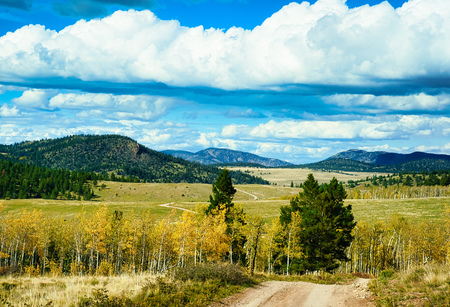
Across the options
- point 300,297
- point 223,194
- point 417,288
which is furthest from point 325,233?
point 417,288

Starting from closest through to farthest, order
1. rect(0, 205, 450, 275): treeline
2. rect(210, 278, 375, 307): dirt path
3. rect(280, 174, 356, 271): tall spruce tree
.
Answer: rect(210, 278, 375, 307): dirt path → rect(280, 174, 356, 271): tall spruce tree → rect(0, 205, 450, 275): treeline

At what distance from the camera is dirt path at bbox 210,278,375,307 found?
18.8 m

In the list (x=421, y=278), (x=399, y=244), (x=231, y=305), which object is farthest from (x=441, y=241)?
(x=231, y=305)

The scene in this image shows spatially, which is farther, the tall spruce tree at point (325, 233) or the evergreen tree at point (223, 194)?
the evergreen tree at point (223, 194)

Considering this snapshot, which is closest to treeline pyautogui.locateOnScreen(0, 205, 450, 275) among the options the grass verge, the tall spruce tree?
the tall spruce tree

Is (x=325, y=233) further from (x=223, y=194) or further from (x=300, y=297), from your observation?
(x=300, y=297)

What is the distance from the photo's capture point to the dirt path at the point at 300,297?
1878 cm

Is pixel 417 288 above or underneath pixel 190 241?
above

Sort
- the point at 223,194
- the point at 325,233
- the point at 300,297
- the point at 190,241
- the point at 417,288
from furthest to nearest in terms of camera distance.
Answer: the point at 190,241
the point at 223,194
the point at 325,233
the point at 300,297
the point at 417,288

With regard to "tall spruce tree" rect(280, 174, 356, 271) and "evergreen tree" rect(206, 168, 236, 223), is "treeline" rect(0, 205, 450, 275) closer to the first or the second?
"evergreen tree" rect(206, 168, 236, 223)

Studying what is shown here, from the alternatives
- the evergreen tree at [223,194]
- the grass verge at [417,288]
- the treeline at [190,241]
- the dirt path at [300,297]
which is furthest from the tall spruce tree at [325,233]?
the grass verge at [417,288]

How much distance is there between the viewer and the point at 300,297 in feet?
67.4

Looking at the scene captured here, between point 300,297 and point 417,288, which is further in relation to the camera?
point 300,297

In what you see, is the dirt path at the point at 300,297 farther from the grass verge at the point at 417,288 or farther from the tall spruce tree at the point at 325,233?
the tall spruce tree at the point at 325,233
